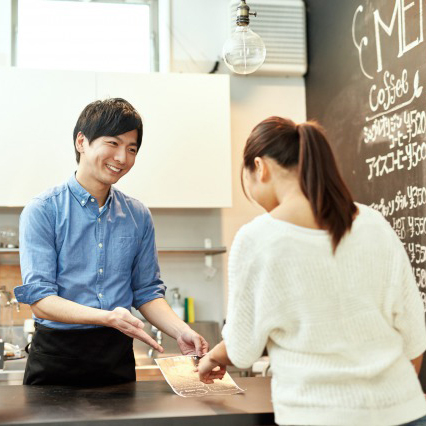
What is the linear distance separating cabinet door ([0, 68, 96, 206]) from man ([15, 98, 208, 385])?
1272 millimetres

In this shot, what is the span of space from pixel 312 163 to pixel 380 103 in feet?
5.72

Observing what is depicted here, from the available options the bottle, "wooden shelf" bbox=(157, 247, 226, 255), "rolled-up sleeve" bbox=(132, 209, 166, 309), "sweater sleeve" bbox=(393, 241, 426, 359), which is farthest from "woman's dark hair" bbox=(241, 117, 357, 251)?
the bottle

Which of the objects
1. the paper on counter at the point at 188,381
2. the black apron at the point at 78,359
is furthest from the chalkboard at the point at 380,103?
the black apron at the point at 78,359

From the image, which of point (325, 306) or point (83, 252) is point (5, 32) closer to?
point (83, 252)

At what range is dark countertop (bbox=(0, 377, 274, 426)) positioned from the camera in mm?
1338

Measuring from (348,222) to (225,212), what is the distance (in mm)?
2591

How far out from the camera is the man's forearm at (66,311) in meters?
1.74

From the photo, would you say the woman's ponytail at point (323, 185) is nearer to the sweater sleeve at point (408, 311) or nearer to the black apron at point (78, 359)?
the sweater sleeve at point (408, 311)

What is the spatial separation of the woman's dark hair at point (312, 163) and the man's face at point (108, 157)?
Result: 737 mm

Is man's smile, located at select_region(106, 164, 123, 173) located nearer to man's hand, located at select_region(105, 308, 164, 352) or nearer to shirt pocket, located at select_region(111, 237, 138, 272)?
shirt pocket, located at select_region(111, 237, 138, 272)

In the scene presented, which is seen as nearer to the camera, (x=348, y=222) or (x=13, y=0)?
(x=348, y=222)

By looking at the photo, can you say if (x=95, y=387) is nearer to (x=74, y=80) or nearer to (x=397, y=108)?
(x=397, y=108)

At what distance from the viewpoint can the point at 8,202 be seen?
3.27 meters

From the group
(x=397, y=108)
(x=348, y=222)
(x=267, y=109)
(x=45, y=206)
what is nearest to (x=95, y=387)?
(x=45, y=206)
